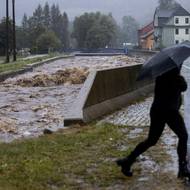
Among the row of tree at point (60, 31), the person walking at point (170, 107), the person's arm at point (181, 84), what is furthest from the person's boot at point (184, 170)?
the row of tree at point (60, 31)

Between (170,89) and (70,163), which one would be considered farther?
(70,163)

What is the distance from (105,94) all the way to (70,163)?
676cm

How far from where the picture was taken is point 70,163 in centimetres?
860

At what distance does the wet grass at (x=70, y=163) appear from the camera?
24.5ft

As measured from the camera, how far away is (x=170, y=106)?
7.20 metres

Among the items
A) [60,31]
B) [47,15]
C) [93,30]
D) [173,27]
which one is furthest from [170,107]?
[47,15]

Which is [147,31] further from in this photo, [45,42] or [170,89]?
[170,89]

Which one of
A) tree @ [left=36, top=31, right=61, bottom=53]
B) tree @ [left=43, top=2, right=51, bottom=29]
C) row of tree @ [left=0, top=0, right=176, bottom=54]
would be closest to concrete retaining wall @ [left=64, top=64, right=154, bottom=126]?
row of tree @ [left=0, top=0, right=176, bottom=54]

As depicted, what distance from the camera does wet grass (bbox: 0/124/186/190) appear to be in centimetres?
747

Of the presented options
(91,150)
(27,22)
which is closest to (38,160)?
(91,150)

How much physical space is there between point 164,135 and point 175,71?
421cm

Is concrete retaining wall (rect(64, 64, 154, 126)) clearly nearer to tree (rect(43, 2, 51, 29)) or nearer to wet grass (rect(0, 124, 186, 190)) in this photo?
wet grass (rect(0, 124, 186, 190))

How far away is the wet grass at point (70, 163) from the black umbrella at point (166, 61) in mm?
1379

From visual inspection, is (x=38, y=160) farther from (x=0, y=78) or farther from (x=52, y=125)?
(x=0, y=78)
